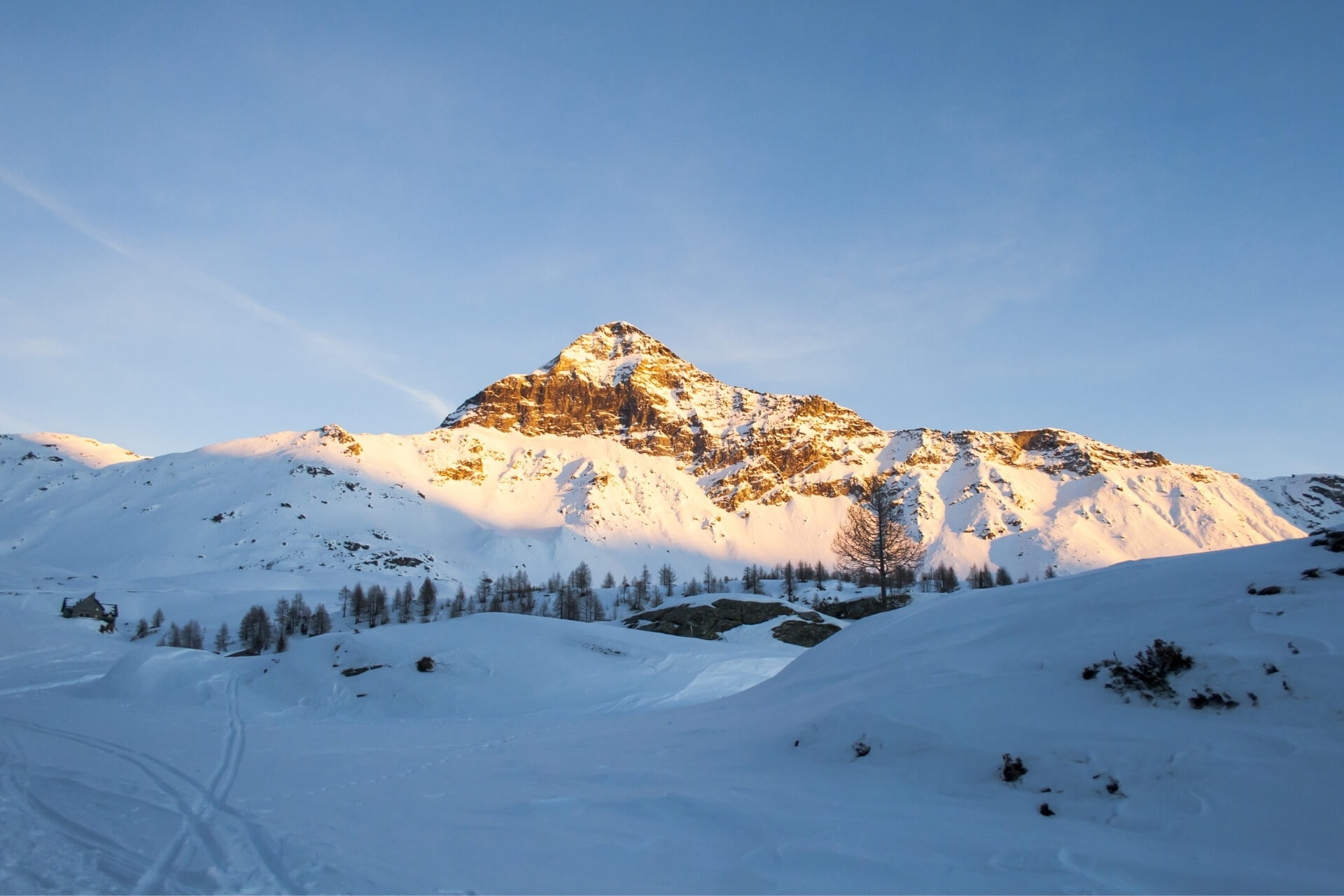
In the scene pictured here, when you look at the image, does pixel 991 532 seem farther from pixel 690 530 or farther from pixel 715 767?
pixel 715 767

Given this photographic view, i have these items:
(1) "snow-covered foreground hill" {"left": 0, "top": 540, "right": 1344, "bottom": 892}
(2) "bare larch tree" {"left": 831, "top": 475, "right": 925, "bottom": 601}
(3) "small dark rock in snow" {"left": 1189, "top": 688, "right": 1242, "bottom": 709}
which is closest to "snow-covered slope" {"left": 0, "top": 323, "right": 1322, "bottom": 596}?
(2) "bare larch tree" {"left": 831, "top": 475, "right": 925, "bottom": 601}

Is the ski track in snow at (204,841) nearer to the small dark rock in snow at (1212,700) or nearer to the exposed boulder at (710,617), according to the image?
the small dark rock in snow at (1212,700)

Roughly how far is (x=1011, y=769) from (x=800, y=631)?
43.8 m

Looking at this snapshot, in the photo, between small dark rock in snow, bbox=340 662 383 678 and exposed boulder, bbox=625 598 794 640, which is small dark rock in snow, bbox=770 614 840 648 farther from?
small dark rock in snow, bbox=340 662 383 678

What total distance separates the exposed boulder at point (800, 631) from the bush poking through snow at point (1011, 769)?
4245 cm

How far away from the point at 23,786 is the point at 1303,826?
12.9m

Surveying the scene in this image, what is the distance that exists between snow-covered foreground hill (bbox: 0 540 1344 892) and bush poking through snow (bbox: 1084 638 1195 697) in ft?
0.44

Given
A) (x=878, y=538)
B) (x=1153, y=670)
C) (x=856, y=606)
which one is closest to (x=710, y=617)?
(x=856, y=606)

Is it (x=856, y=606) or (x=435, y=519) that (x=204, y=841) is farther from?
(x=435, y=519)

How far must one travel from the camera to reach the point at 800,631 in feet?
157

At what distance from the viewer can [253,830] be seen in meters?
6.71

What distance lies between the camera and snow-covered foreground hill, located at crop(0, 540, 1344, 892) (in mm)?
4703

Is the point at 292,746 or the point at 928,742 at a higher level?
the point at 928,742

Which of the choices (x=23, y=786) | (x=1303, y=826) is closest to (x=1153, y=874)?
(x=1303, y=826)
